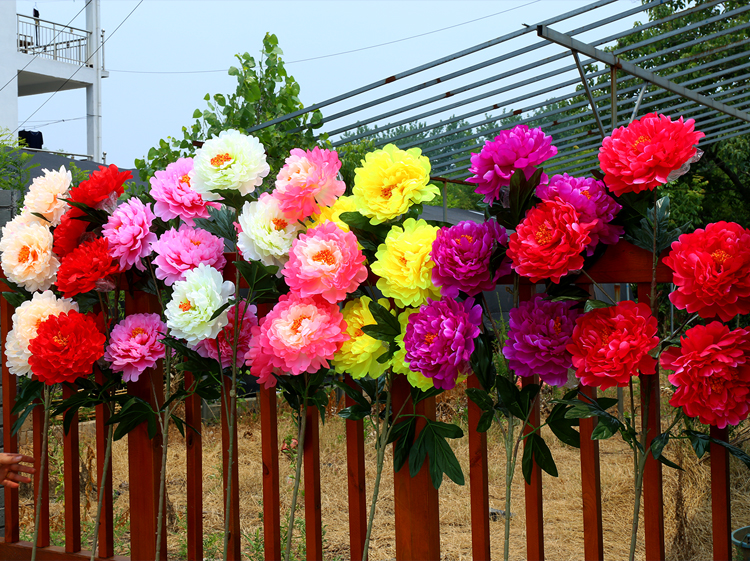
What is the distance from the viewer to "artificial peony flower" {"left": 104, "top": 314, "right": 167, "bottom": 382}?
5.24 feet

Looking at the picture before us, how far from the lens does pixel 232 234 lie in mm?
1569

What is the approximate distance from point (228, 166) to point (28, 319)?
0.80 m

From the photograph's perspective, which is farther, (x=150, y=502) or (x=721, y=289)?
(x=150, y=502)

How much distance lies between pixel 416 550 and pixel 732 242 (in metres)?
0.99

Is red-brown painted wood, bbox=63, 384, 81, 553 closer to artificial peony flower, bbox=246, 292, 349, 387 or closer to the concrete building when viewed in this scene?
artificial peony flower, bbox=246, 292, 349, 387

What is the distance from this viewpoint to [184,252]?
147 cm

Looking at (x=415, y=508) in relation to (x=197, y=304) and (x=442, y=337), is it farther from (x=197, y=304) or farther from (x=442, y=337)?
(x=197, y=304)

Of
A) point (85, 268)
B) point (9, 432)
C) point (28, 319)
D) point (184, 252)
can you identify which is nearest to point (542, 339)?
point (184, 252)

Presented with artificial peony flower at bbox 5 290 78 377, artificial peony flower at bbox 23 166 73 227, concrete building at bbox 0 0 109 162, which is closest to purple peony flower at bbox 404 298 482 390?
artificial peony flower at bbox 5 290 78 377

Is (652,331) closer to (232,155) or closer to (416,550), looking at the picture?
(416,550)

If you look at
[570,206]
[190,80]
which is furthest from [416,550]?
[190,80]

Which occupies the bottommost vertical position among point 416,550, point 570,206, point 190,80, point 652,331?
point 416,550

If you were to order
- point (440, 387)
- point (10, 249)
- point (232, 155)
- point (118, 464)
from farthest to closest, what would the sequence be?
1. point (118, 464)
2. point (10, 249)
3. point (232, 155)
4. point (440, 387)

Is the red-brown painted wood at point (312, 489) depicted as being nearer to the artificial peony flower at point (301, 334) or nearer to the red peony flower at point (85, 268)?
the artificial peony flower at point (301, 334)
